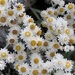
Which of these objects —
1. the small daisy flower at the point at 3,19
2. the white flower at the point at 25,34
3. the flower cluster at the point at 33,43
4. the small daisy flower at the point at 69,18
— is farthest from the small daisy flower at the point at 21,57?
the small daisy flower at the point at 69,18

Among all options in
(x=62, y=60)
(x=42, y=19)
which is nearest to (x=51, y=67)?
(x=62, y=60)

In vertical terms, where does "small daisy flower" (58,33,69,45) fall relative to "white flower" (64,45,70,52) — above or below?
above

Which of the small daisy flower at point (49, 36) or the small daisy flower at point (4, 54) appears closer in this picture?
the small daisy flower at point (4, 54)

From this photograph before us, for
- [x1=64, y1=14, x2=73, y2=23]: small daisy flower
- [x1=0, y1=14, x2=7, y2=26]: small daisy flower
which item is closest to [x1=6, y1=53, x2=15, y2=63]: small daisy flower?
[x1=0, y1=14, x2=7, y2=26]: small daisy flower

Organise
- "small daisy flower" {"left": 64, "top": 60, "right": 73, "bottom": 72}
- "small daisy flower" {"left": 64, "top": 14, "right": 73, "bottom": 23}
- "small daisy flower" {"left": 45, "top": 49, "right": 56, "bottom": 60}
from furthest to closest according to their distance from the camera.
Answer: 1. "small daisy flower" {"left": 64, "top": 14, "right": 73, "bottom": 23}
2. "small daisy flower" {"left": 45, "top": 49, "right": 56, "bottom": 60}
3. "small daisy flower" {"left": 64, "top": 60, "right": 73, "bottom": 72}

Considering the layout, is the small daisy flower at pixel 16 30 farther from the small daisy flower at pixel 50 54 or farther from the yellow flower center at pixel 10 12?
the small daisy flower at pixel 50 54

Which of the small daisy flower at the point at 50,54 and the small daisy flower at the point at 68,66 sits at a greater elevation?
the small daisy flower at the point at 50,54

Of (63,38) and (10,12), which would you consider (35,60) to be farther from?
(10,12)

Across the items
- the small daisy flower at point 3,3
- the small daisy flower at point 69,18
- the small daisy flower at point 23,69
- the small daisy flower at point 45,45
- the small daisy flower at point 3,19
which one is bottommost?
the small daisy flower at point 23,69

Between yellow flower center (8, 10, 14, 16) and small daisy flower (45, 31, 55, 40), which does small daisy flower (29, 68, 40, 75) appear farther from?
yellow flower center (8, 10, 14, 16)
